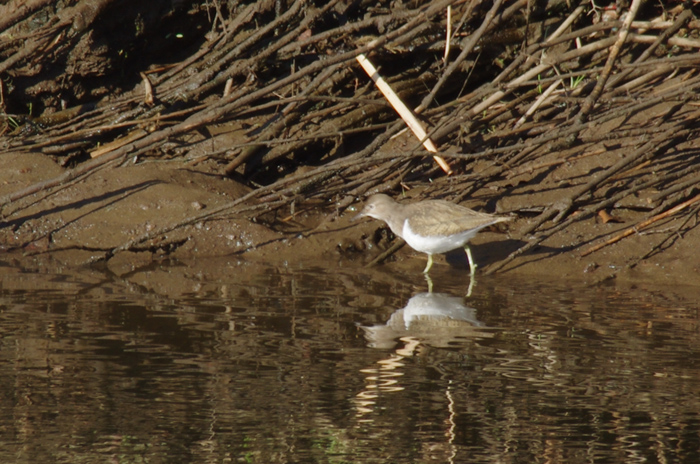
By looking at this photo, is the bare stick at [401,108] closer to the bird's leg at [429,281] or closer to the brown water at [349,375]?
the bird's leg at [429,281]

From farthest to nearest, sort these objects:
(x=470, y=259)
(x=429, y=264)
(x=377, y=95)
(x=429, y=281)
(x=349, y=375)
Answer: (x=377, y=95)
(x=429, y=264)
(x=470, y=259)
(x=429, y=281)
(x=349, y=375)

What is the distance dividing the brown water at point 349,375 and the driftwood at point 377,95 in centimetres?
148

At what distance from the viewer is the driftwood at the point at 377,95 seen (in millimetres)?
7426

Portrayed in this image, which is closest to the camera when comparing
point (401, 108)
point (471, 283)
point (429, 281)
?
point (471, 283)

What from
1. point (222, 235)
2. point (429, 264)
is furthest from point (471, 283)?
point (222, 235)

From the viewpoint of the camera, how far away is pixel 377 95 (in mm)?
8961

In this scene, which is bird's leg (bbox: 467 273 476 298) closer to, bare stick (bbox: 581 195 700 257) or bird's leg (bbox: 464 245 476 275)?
bird's leg (bbox: 464 245 476 275)

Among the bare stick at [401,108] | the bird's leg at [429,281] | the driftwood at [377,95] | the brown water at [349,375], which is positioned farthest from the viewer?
the bare stick at [401,108]

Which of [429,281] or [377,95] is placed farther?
[377,95]

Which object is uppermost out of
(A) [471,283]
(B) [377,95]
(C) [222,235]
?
(B) [377,95]

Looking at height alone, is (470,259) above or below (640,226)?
below

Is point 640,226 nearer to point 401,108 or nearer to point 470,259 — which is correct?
point 470,259

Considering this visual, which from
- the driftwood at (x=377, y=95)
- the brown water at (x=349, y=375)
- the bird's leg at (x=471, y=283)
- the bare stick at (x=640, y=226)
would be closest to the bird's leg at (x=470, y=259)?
the bird's leg at (x=471, y=283)

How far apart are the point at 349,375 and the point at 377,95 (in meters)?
5.32
